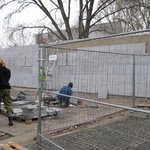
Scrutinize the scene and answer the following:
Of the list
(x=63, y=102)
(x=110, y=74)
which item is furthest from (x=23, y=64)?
(x=63, y=102)

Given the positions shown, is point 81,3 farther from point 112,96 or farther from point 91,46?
point 112,96

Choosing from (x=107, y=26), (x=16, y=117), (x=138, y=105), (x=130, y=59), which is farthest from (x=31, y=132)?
(x=107, y=26)

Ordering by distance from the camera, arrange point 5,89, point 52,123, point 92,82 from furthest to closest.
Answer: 1. point 92,82
2. point 5,89
3. point 52,123

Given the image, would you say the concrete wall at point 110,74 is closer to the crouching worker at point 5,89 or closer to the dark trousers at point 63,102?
the dark trousers at point 63,102

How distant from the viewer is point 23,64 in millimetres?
16000

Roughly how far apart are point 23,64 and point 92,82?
8.58m

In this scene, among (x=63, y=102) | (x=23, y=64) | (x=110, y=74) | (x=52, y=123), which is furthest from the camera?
(x=23, y=64)

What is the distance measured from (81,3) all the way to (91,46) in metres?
12.8

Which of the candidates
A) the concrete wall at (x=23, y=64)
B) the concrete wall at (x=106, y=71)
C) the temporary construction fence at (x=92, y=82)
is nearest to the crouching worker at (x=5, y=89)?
the temporary construction fence at (x=92, y=82)

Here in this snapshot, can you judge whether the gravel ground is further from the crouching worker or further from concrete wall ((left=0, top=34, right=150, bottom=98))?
the crouching worker

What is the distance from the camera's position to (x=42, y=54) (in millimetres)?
4703

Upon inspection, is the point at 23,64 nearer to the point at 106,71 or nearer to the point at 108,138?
the point at 106,71

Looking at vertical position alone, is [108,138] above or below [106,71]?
below

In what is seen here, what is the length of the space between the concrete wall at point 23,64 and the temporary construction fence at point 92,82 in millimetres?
6325
